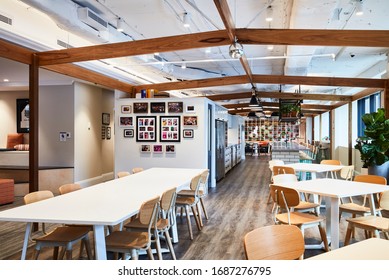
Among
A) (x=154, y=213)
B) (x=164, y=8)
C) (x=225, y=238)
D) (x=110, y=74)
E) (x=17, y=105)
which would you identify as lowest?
(x=225, y=238)

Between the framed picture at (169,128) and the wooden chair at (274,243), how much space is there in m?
6.01

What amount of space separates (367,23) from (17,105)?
8980 mm

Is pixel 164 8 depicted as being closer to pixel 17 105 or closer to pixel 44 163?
pixel 44 163

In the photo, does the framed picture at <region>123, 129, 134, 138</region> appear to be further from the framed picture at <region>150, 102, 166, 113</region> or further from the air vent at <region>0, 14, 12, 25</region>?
the air vent at <region>0, 14, 12, 25</region>

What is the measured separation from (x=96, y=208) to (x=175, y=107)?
5.39m

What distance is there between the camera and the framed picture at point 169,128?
781cm

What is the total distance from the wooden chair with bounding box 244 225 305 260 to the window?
28.6ft

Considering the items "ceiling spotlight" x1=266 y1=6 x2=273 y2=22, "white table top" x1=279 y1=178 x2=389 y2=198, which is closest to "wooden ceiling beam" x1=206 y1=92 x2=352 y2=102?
"ceiling spotlight" x1=266 y1=6 x2=273 y2=22

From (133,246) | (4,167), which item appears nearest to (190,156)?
(4,167)

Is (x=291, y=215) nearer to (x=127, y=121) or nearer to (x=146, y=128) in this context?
(x=146, y=128)

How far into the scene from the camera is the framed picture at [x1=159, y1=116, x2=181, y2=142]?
7809 mm

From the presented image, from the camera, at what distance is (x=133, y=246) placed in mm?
2604

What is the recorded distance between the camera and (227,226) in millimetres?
4805
